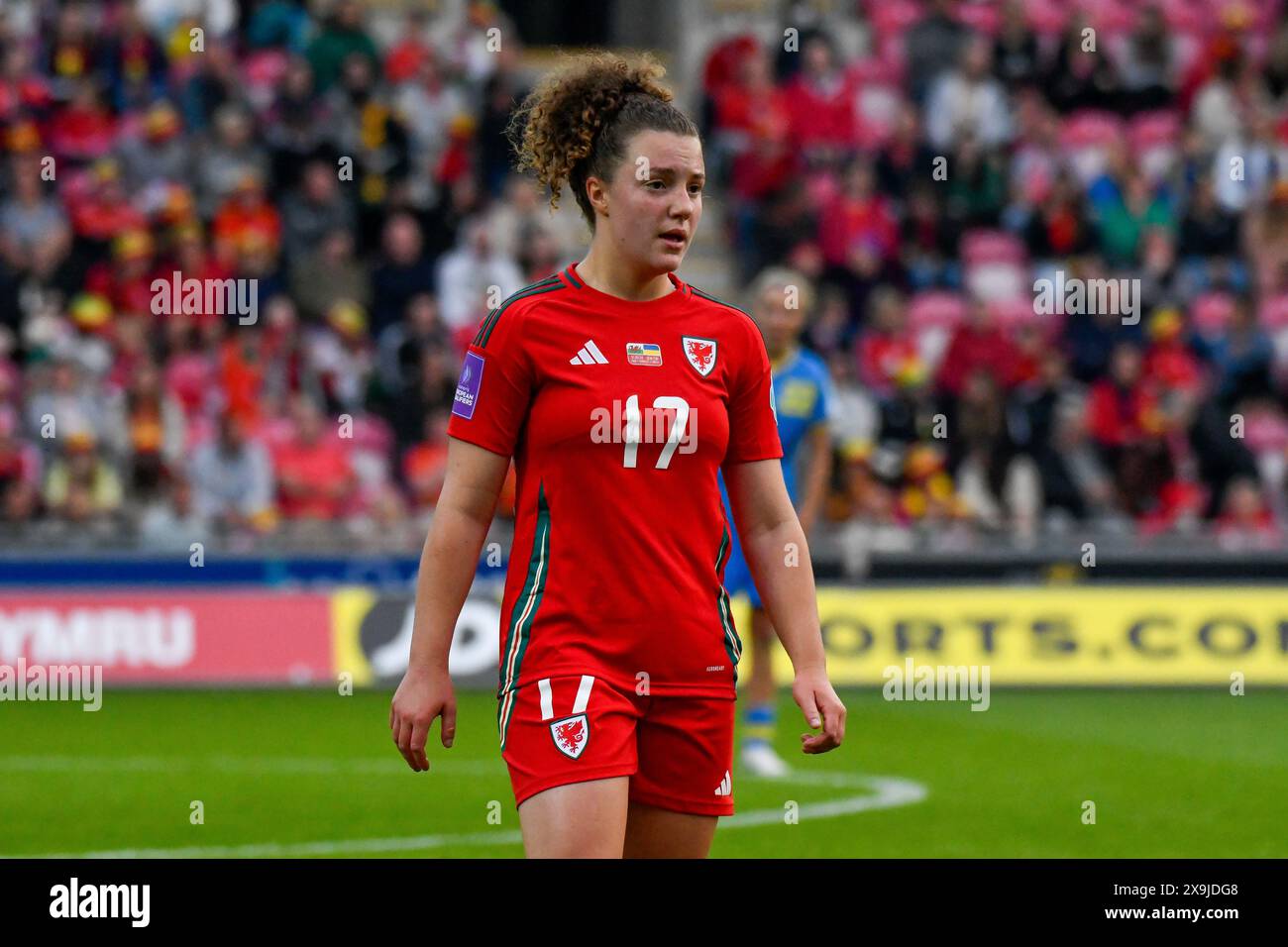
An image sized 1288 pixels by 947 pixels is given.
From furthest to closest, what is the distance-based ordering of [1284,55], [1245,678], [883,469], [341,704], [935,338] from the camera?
[1284,55], [935,338], [883,469], [1245,678], [341,704]

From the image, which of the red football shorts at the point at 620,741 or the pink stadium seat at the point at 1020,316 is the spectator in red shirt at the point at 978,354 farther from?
the red football shorts at the point at 620,741

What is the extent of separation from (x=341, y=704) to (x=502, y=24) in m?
9.19

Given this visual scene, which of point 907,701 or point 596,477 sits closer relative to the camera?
point 596,477

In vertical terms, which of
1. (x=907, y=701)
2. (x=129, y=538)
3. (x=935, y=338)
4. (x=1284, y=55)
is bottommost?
(x=907, y=701)

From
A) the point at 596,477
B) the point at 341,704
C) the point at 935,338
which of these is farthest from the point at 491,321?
the point at 935,338

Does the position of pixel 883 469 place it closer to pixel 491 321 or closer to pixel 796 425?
pixel 796 425

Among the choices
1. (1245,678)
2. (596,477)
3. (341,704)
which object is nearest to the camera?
(596,477)

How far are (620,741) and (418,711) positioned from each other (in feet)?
1.51

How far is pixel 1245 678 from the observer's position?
16.2m

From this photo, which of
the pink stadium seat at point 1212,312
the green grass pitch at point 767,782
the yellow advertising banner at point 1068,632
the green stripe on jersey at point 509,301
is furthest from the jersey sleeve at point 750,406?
the pink stadium seat at point 1212,312

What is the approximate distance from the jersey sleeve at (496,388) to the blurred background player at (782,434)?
6300mm

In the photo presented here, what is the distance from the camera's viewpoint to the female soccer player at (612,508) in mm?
5199

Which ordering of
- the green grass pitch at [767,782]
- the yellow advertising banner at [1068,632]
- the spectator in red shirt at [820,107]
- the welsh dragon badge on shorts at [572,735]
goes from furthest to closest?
the spectator in red shirt at [820,107], the yellow advertising banner at [1068,632], the green grass pitch at [767,782], the welsh dragon badge on shorts at [572,735]

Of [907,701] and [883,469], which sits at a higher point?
[883,469]
